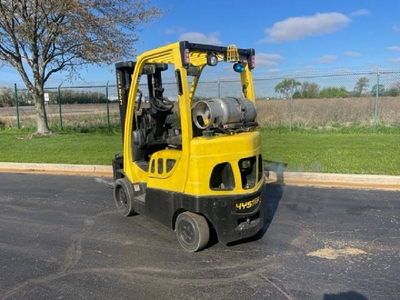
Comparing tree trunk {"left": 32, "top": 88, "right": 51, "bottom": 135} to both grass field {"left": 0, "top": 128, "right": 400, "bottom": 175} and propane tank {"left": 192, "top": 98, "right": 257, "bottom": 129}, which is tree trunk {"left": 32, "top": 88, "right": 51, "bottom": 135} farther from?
propane tank {"left": 192, "top": 98, "right": 257, "bottom": 129}

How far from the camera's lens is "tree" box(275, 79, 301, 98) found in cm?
1520

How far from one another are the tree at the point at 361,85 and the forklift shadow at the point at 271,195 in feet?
27.3

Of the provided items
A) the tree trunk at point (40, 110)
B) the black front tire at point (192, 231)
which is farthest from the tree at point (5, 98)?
the black front tire at point (192, 231)

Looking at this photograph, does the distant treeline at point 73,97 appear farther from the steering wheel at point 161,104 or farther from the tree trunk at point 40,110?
the steering wheel at point 161,104

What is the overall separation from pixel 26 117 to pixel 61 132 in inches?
235

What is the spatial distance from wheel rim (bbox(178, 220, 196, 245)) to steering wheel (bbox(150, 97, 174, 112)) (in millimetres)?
1664

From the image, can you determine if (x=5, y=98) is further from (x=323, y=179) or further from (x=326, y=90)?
(x=323, y=179)

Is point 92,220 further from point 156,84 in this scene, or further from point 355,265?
point 355,265

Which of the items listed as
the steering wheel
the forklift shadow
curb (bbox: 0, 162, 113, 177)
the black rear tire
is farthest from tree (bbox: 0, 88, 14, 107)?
the steering wheel

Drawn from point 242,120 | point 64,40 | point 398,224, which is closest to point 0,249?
point 242,120

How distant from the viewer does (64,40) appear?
1434cm

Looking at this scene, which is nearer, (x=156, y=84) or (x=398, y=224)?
(x=398, y=224)

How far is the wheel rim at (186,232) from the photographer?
404cm

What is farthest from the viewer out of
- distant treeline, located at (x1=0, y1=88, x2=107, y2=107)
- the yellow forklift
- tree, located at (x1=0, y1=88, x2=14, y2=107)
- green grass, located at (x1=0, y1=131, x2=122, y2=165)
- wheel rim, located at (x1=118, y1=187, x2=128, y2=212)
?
tree, located at (x1=0, y1=88, x2=14, y2=107)
